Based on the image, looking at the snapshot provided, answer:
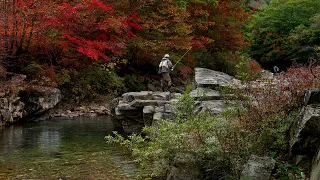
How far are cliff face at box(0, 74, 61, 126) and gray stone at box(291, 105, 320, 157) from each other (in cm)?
1088

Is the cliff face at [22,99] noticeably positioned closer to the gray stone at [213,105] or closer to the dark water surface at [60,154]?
the dark water surface at [60,154]

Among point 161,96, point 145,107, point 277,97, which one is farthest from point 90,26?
point 277,97

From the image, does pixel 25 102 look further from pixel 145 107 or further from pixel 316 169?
pixel 316 169

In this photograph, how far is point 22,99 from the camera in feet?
49.9

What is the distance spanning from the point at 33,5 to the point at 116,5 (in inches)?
196

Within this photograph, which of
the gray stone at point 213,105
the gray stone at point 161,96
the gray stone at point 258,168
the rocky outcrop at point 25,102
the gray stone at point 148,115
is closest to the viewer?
the gray stone at point 258,168

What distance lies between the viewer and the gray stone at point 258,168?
520cm

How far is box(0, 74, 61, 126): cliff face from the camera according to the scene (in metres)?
14.1

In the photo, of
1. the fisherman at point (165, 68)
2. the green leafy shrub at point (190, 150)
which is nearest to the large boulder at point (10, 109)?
the fisherman at point (165, 68)

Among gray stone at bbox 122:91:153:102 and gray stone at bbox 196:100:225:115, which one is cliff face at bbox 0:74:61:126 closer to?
gray stone at bbox 122:91:153:102

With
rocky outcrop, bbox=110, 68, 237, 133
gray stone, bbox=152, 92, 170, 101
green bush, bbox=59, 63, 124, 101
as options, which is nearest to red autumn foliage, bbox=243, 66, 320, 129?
rocky outcrop, bbox=110, 68, 237, 133

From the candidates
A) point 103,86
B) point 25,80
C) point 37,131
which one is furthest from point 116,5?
point 37,131

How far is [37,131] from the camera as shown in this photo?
42.1 feet

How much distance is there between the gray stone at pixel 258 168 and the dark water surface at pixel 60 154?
2.45 m
